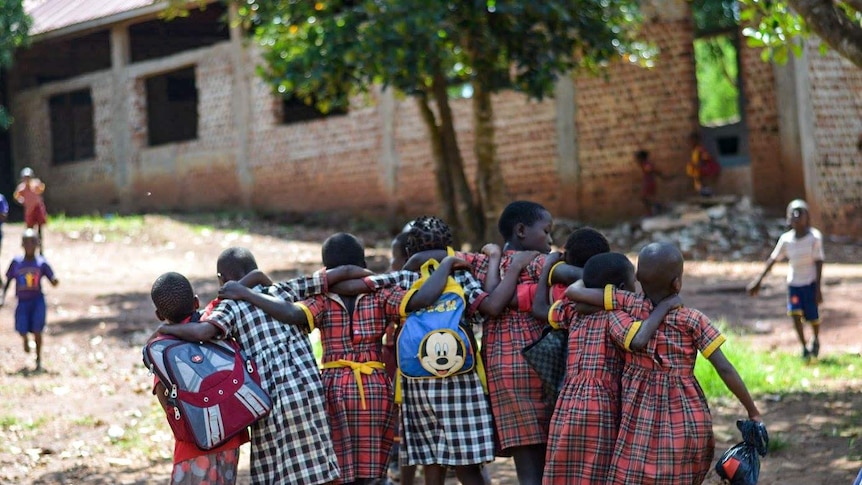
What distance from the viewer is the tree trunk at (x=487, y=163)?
1123cm

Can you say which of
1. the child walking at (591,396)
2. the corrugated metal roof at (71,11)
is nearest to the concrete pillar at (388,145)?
the corrugated metal roof at (71,11)

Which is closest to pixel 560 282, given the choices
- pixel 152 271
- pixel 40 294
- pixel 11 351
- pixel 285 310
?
pixel 285 310

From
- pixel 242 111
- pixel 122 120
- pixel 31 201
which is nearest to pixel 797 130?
pixel 242 111

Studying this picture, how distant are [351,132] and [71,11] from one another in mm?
6737

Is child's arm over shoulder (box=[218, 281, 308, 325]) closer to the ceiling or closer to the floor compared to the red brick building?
closer to the floor

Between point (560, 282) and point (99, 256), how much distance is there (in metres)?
11.4

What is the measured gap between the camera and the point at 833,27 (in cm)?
539

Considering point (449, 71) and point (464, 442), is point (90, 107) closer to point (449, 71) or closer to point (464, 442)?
point (449, 71)

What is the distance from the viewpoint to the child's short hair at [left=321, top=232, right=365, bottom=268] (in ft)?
14.1

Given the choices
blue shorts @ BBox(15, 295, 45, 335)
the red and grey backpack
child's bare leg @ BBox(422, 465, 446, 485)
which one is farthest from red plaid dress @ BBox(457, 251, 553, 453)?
blue shorts @ BBox(15, 295, 45, 335)

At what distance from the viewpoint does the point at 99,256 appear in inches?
565

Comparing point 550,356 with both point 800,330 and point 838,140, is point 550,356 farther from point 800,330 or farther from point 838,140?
point 838,140

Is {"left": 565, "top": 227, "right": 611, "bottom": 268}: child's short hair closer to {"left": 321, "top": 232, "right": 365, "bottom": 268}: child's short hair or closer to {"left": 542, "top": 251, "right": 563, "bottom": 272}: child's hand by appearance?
{"left": 542, "top": 251, "right": 563, "bottom": 272}: child's hand

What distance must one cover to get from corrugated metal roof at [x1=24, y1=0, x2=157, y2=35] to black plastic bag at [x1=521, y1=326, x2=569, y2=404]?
1497 cm
